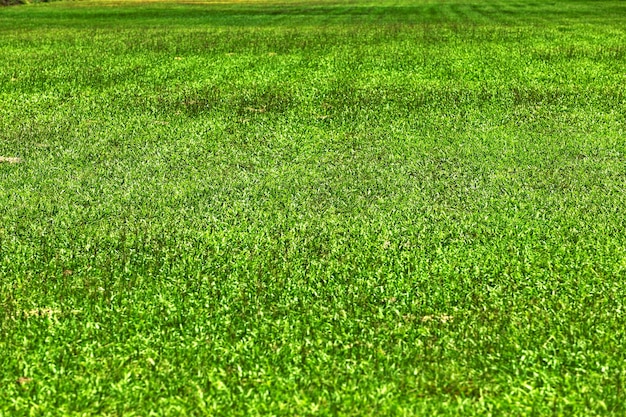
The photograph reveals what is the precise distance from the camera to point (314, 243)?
7.54 metres

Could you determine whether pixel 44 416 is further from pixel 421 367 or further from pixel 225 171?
pixel 225 171

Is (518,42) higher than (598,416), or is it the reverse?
(518,42)

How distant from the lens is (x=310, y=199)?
29.4ft

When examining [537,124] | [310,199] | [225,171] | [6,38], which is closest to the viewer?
[310,199]

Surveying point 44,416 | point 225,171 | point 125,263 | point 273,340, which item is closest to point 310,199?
point 225,171

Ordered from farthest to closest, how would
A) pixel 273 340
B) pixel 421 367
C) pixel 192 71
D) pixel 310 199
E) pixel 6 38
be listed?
pixel 6 38 → pixel 192 71 → pixel 310 199 → pixel 273 340 → pixel 421 367

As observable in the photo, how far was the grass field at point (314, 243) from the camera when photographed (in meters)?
5.07

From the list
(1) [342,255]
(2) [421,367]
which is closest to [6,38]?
(1) [342,255]

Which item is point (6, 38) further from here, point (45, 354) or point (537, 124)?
point (45, 354)

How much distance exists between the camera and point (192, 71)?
17.7m

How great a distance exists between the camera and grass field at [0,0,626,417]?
5.07 metres

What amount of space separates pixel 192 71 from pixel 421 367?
13963mm

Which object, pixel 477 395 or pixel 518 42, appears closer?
pixel 477 395

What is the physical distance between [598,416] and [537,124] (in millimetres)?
8869
